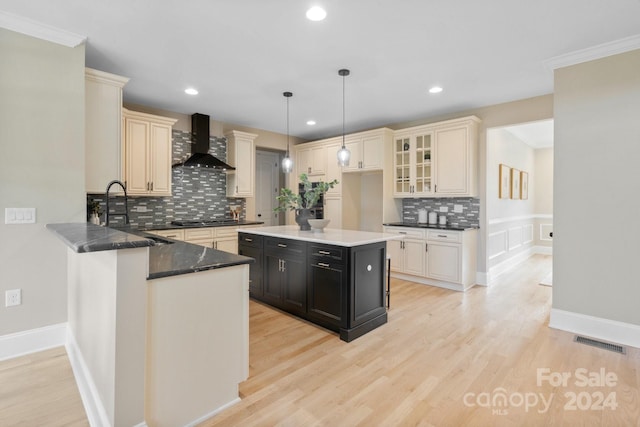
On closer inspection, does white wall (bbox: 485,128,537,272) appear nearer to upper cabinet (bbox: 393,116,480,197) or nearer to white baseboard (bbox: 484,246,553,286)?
white baseboard (bbox: 484,246,553,286)

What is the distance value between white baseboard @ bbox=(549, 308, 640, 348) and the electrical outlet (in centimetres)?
473

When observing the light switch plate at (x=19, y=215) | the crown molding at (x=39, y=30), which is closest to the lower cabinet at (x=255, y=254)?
the light switch plate at (x=19, y=215)

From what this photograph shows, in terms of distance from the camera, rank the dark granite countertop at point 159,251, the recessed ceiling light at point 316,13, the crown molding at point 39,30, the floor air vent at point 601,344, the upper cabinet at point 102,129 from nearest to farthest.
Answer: the dark granite countertop at point 159,251
the recessed ceiling light at point 316,13
the crown molding at point 39,30
the floor air vent at point 601,344
the upper cabinet at point 102,129

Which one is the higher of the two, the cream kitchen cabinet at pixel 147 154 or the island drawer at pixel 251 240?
the cream kitchen cabinet at pixel 147 154

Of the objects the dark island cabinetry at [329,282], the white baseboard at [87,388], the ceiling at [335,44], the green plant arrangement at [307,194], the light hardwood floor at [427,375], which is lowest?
the light hardwood floor at [427,375]

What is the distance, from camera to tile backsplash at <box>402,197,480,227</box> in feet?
15.6

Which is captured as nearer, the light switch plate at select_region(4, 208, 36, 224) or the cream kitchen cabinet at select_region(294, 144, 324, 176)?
the light switch plate at select_region(4, 208, 36, 224)

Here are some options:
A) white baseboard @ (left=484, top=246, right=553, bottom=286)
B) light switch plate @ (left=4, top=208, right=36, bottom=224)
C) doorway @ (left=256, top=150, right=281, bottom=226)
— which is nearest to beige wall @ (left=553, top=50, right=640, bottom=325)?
white baseboard @ (left=484, top=246, right=553, bottom=286)

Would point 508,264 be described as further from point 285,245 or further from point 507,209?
point 285,245

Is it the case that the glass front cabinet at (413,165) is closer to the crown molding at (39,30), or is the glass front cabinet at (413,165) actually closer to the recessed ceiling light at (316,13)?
the recessed ceiling light at (316,13)

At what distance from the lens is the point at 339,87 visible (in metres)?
3.87

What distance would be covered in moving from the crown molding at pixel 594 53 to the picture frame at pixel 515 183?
3.37 m

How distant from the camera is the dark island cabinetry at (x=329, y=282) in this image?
283 cm

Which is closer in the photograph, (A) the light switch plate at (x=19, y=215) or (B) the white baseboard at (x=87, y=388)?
(B) the white baseboard at (x=87, y=388)
